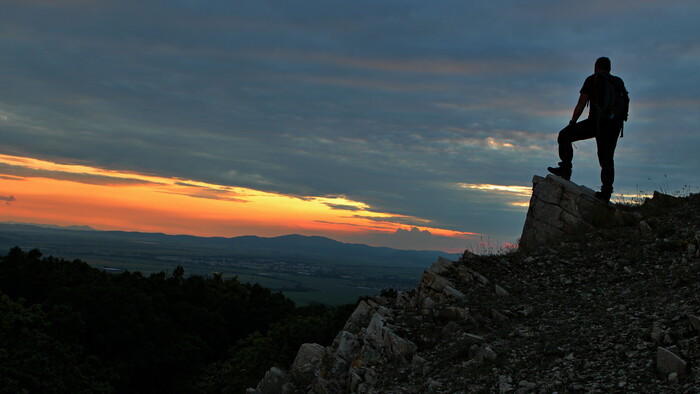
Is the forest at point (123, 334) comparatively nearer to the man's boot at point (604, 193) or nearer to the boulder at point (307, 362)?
the boulder at point (307, 362)

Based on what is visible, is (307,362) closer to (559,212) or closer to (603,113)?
(559,212)

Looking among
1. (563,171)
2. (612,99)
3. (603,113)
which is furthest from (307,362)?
(612,99)

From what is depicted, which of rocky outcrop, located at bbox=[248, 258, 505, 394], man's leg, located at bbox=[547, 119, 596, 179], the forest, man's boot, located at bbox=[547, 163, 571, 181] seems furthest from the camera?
the forest

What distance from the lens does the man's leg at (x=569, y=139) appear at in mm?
16539

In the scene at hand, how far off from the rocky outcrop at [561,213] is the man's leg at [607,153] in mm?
621

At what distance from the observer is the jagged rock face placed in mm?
16859

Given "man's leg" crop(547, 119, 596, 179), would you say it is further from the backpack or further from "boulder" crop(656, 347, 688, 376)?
"boulder" crop(656, 347, 688, 376)

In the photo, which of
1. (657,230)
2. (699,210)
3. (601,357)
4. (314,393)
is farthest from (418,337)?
(699,210)

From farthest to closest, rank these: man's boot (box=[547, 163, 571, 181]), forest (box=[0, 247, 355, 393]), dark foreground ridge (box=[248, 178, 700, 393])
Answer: forest (box=[0, 247, 355, 393])
man's boot (box=[547, 163, 571, 181])
dark foreground ridge (box=[248, 178, 700, 393])

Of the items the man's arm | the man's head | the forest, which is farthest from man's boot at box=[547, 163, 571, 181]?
the forest

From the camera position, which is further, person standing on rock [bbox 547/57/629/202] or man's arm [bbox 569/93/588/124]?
man's arm [bbox 569/93/588/124]

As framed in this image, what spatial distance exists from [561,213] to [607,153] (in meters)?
2.34

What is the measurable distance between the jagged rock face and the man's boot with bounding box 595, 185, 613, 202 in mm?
162

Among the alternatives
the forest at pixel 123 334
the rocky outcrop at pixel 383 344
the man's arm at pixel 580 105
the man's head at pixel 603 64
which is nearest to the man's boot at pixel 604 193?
the man's arm at pixel 580 105
